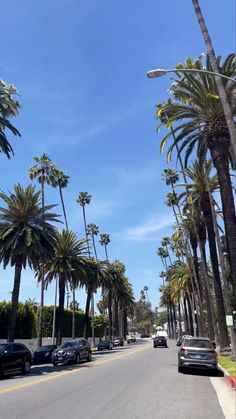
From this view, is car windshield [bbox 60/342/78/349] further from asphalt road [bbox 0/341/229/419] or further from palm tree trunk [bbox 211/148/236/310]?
asphalt road [bbox 0/341/229/419]

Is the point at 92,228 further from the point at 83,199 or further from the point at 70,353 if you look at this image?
the point at 70,353

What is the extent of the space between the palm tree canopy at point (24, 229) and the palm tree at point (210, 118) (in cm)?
1504

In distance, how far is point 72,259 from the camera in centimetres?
5069

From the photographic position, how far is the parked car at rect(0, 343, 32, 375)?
70.4ft

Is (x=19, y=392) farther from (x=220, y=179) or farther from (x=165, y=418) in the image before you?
(x=220, y=179)

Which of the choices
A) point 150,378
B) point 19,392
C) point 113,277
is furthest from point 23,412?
point 113,277

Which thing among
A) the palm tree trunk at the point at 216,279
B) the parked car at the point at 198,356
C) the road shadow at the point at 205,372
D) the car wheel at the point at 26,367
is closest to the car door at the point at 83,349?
the car wheel at the point at 26,367

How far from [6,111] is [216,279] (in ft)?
62.9

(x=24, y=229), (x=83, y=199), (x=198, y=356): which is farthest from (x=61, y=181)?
(x=198, y=356)

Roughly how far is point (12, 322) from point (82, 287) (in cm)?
1901

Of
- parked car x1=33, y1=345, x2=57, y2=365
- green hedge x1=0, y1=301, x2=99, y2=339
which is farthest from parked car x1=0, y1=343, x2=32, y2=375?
green hedge x1=0, y1=301, x2=99, y2=339

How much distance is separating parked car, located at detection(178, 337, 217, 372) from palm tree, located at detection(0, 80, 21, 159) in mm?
17750

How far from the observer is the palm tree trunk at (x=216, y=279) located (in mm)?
30734

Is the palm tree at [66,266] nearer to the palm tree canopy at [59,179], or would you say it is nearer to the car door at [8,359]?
the palm tree canopy at [59,179]
